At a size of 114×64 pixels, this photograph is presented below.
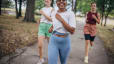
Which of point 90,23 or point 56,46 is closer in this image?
point 56,46

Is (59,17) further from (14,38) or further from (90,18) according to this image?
(14,38)

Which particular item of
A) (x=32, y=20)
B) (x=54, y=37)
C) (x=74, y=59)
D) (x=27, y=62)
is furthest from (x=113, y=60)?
(x=32, y=20)

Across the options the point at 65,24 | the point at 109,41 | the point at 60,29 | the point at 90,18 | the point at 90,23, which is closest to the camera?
the point at 65,24

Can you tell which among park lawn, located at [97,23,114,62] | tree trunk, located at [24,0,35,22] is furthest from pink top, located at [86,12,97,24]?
tree trunk, located at [24,0,35,22]

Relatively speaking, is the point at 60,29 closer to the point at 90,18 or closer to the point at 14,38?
the point at 90,18

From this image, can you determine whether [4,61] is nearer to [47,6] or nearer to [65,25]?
[47,6]

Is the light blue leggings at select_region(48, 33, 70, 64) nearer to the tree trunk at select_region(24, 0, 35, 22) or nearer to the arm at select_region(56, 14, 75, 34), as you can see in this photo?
→ the arm at select_region(56, 14, 75, 34)

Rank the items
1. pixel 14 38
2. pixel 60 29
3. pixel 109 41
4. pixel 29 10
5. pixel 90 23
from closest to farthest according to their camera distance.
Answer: pixel 60 29 < pixel 90 23 < pixel 14 38 < pixel 109 41 < pixel 29 10

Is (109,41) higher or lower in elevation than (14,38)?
lower

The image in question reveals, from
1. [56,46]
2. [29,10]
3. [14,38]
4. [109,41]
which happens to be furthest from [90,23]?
[29,10]

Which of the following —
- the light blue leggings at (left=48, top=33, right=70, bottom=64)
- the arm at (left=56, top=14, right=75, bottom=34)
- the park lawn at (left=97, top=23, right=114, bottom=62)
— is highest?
the arm at (left=56, top=14, right=75, bottom=34)

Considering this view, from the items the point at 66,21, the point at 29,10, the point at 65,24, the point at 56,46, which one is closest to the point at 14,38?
the point at 56,46

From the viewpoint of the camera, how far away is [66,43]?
3293 millimetres

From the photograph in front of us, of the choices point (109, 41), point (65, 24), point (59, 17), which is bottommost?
point (109, 41)
